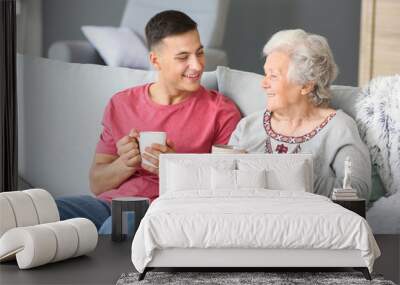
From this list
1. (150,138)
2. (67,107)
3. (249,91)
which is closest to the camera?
(150,138)

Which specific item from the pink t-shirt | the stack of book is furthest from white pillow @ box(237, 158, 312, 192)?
the pink t-shirt

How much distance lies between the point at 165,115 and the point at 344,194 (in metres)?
1.43

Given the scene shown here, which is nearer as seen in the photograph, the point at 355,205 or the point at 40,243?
the point at 40,243

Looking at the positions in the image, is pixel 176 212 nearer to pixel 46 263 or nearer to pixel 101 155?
pixel 46 263

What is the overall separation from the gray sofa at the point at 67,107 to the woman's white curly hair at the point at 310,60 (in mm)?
301

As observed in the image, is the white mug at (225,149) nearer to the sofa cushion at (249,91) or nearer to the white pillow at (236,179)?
the sofa cushion at (249,91)

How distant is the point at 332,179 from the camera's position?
19.8 ft

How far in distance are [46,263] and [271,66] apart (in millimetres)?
2281

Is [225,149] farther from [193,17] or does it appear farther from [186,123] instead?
[193,17]

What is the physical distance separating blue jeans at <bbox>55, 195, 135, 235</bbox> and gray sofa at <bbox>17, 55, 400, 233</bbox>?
0.07m

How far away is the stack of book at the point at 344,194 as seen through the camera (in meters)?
5.76

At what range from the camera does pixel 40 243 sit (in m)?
4.79

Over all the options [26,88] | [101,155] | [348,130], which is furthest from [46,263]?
[348,130]

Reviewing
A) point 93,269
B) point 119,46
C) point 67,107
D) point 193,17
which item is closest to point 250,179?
point 93,269
